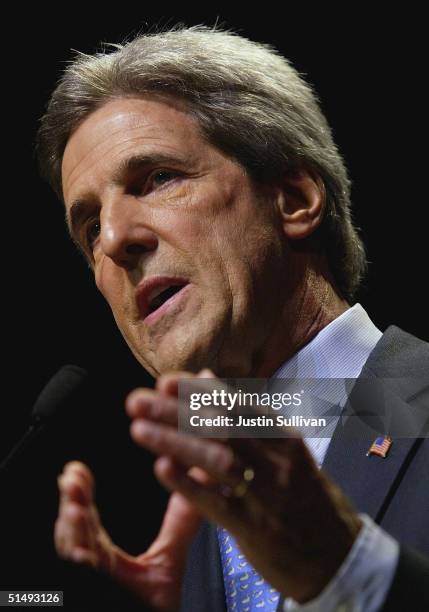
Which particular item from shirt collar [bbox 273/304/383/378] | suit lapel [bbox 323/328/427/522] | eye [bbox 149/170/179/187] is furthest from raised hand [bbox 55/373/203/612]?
eye [bbox 149/170/179/187]

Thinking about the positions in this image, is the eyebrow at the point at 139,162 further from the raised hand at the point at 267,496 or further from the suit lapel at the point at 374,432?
the raised hand at the point at 267,496

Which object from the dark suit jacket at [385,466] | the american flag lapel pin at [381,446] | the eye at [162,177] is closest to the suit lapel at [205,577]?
the dark suit jacket at [385,466]

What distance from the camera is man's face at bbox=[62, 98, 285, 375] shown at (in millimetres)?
1972

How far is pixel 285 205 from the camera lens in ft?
7.39

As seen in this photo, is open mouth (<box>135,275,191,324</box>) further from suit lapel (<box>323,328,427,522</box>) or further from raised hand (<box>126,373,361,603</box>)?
raised hand (<box>126,373,361,603</box>)

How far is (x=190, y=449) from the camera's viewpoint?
102 centimetres

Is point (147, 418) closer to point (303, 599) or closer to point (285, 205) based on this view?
point (303, 599)

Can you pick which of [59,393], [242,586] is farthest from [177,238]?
[242,586]

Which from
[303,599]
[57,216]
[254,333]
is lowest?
[57,216]

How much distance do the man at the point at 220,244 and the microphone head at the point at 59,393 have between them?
Result: 25 cm

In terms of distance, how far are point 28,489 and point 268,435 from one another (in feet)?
5.38

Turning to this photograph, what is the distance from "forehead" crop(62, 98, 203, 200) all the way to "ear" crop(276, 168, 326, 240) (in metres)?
0.29

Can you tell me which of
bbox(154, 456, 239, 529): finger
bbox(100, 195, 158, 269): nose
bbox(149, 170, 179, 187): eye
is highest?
bbox(154, 456, 239, 529): finger

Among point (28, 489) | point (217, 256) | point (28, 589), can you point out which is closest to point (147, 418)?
point (28, 589)
